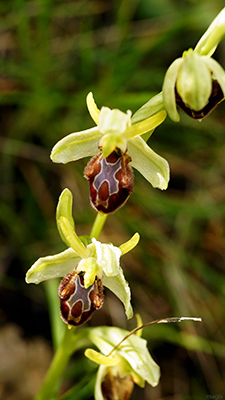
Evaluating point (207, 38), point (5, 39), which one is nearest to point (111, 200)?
point (207, 38)

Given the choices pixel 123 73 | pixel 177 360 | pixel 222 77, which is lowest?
pixel 177 360

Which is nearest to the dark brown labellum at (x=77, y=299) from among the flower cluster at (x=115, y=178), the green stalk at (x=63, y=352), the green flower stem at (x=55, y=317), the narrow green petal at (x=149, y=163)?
the flower cluster at (x=115, y=178)

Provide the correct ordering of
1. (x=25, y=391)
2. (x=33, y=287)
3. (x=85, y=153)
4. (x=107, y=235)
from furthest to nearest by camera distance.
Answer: (x=107, y=235), (x=33, y=287), (x=25, y=391), (x=85, y=153)

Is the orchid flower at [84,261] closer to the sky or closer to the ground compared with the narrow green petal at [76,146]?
closer to the ground

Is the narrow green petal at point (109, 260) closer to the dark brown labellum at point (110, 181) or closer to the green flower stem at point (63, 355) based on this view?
the dark brown labellum at point (110, 181)

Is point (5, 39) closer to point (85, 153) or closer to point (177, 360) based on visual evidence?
point (85, 153)

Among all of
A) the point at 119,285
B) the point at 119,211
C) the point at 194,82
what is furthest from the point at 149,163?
the point at 119,211

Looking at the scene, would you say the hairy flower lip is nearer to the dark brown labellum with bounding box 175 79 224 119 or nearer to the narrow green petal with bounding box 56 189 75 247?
the dark brown labellum with bounding box 175 79 224 119
